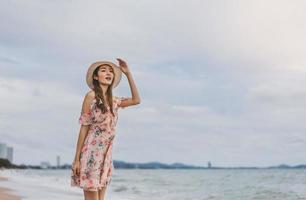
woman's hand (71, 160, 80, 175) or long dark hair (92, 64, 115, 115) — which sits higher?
long dark hair (92, 64, 115, 115)

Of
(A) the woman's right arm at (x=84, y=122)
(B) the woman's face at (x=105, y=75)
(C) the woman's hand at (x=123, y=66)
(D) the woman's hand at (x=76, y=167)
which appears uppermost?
(C) the woman's hand at (x=123, y=66)

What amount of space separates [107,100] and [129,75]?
0.32 meters

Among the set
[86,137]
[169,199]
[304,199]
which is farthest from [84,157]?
[304,199]

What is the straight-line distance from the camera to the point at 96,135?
13.7 ft

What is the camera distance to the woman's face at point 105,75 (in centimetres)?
420

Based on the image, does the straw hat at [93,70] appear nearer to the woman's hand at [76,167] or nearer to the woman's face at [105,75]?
the woman's face at [105,75]

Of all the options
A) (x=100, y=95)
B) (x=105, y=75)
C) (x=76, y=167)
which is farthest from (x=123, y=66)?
(x=76, y=167)

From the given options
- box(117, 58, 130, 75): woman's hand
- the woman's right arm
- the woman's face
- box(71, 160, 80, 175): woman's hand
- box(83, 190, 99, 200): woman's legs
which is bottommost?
box(83, 190, 99, 200): woman's legs

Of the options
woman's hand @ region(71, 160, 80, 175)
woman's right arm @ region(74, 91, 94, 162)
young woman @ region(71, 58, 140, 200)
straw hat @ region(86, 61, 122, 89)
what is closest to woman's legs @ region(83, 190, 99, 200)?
young woman @ region(71, 58, 140, 200)

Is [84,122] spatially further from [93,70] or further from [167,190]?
[167,190]

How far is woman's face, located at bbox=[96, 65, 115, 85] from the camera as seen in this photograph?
4.20 m

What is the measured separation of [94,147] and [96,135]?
0.28 feet

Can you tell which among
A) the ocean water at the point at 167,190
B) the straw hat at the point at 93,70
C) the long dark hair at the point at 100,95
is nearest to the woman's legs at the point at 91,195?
the long dark hair at the point at 100,95

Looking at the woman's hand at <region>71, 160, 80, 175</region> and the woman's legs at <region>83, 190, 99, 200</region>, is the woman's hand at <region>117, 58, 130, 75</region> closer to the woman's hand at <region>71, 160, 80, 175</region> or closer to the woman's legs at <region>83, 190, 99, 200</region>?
the woman's hand at <region>71, 160, 80, 175</region>
